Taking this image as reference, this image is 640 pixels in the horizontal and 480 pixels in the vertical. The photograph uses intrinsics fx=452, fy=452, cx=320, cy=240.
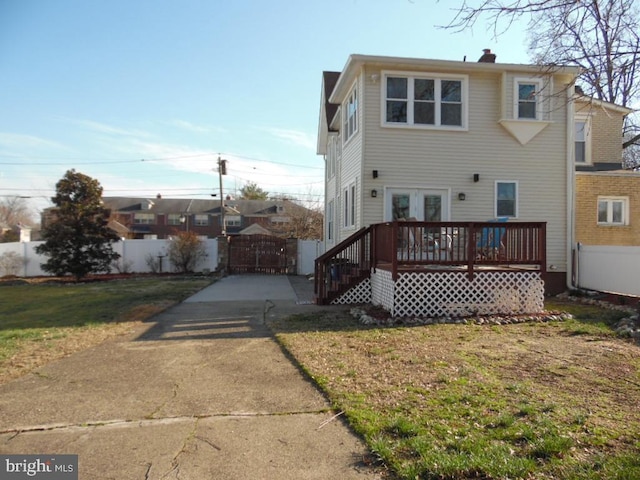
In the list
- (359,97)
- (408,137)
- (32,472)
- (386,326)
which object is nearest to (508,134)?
(408,137)

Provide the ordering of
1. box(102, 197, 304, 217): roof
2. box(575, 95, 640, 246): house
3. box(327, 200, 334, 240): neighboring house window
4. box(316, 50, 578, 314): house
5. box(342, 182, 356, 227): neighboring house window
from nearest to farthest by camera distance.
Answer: box(316, 50, 578, 314): house, box(342, 182, 356, 227): neighboring house window, box(575, 95, 640, 246): house, box(327, 200, 334, 240): neighboring house window, box(102, 197, 304, 217): roof

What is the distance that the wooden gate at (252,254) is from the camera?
22.4 m

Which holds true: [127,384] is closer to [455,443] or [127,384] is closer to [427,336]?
[455,443]

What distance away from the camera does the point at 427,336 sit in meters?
7.14

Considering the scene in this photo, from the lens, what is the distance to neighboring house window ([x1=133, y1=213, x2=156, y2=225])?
187ft

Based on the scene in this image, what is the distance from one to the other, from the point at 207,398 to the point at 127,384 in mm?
1082

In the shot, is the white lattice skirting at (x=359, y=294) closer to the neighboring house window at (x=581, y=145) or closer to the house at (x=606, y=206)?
the house at (x=606, y=206)

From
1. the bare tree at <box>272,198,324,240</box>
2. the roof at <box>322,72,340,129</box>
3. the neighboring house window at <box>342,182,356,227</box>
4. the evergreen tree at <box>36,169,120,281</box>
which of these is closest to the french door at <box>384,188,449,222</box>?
the neighboring house window at <box>342,182,356,227</box>

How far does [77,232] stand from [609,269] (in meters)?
19.7

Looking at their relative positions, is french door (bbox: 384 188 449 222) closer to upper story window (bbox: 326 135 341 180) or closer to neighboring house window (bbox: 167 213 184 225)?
upper story window (bbox: 326 135 341 180)

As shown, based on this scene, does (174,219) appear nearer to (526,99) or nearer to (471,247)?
(526,99)

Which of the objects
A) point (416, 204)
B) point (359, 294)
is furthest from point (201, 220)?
point (359, 294)

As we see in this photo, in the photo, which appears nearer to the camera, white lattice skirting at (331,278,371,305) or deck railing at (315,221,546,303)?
deck railing at (315,221,546,303)

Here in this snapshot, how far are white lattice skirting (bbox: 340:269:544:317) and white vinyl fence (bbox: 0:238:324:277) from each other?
13364mm
